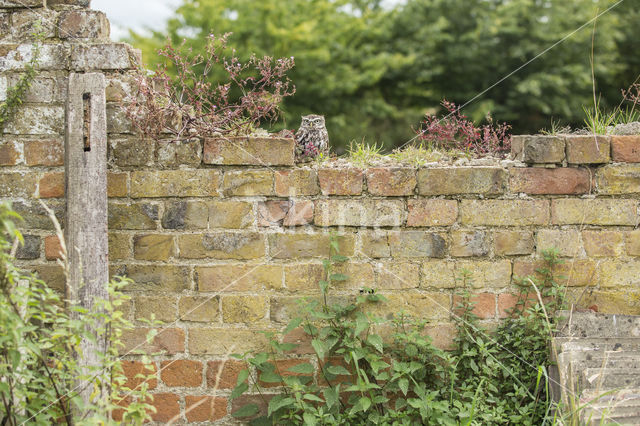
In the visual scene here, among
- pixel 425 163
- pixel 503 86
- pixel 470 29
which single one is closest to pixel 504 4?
pixel 470 29

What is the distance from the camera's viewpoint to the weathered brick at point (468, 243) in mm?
2436

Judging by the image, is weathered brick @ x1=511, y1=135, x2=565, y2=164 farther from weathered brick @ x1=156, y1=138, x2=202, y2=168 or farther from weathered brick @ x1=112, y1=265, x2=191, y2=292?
weathered brick @ x1=112, y1=265, x2=191, y2=292

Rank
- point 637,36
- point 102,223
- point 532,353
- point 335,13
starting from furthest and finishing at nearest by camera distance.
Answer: point 637,36
point 335,13
point 532,353
point 102,223

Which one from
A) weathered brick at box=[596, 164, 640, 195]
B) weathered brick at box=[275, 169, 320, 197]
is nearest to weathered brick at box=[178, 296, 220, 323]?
weathered brick at box=[275, 169, 320, 197]

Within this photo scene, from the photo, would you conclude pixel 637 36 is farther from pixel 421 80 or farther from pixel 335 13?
pixel 335 13

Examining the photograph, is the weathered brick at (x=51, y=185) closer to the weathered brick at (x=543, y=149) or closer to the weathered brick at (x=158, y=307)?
the weathered brick at (x=158, y=307)

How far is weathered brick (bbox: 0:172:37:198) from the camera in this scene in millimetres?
2375

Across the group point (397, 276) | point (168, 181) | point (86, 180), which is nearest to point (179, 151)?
point (168, 181)

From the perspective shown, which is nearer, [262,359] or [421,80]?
[262,359]

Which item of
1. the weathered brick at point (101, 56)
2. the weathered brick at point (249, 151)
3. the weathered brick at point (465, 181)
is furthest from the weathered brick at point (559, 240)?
the weathered brick at point (101, 56)

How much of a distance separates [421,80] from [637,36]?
6022 mm

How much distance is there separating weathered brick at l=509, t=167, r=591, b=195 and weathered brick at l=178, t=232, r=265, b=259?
1.16 meters

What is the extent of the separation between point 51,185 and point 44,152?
5.8 inches

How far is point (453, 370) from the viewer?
7.62ft
